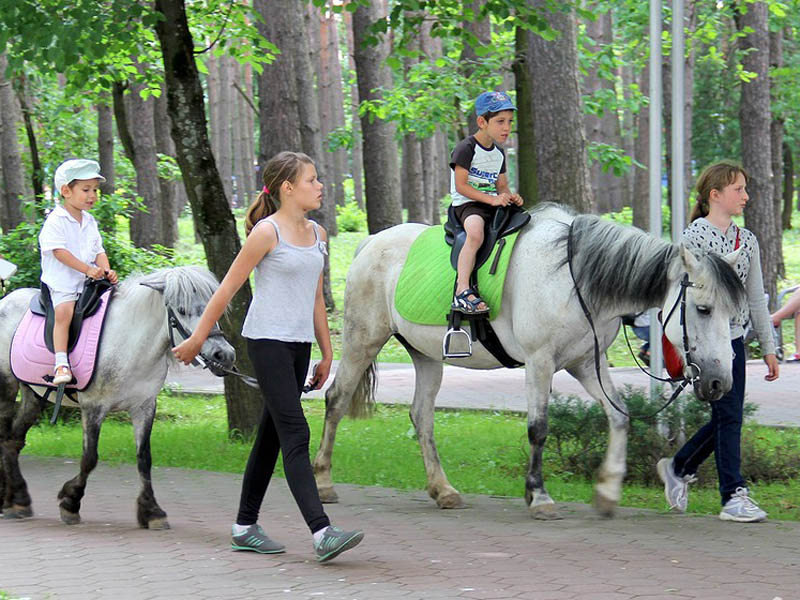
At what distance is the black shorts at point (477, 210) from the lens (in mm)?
8109

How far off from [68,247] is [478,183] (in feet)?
9.09

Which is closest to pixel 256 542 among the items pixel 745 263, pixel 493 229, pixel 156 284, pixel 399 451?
pixel 156 284

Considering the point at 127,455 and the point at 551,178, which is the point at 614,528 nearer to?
the point at 127,455

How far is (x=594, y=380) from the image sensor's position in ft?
26.6

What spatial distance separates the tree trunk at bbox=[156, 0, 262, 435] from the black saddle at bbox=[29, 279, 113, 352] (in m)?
3.02

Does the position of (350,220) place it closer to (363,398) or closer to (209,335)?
(363,398)

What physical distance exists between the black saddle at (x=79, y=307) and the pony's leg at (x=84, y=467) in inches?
18.1

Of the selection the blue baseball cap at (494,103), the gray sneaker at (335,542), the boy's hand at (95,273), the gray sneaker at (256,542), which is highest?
the blue baseball cap at (494,103)

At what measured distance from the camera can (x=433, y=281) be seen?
8.45 meters

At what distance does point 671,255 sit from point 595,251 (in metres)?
0.52

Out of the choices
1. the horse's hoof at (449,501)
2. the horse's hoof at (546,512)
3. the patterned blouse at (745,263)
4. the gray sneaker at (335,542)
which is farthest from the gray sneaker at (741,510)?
the gray sneaker at (335,542)

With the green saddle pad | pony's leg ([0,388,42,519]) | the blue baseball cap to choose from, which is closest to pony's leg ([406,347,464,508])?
the green saddle pad

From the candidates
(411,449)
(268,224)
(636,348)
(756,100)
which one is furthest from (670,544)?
(756,100)

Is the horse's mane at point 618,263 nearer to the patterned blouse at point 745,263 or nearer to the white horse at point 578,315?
the white horse at point 578,315
